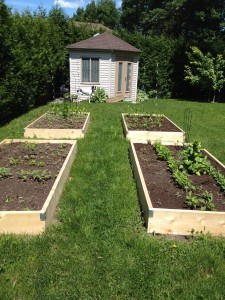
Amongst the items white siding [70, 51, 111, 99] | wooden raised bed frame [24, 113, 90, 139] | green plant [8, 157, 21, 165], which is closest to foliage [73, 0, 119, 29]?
white siding [70, 51, 111, 99]

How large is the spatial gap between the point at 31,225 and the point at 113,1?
69.1 m

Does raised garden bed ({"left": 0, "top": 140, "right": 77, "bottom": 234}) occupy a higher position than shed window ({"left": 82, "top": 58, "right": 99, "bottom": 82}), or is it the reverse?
shed window ({"left": 82, "top": 58, "right": 99, "bottom": 82})

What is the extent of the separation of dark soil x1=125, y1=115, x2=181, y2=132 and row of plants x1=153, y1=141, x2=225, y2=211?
1.85 meters

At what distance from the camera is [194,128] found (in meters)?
9.12

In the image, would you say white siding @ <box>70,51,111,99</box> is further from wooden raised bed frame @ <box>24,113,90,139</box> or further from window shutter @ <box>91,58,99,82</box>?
wooden raised bed frame @ <box>24,113,90,139</box>

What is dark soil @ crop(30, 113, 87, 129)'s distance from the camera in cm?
788

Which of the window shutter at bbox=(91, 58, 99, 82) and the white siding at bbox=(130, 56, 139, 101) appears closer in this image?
the window shutter at bbox=(91, 58, 99, 82)

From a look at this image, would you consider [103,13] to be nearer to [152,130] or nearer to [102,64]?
[102,64]

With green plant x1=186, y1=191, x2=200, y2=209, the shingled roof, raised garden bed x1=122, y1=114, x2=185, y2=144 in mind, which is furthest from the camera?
the shingled roof

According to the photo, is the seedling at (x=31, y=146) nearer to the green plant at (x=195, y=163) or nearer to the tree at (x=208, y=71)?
the green plant at (x=195, y=163)

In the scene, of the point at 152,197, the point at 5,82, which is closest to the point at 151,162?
the point at 152,197

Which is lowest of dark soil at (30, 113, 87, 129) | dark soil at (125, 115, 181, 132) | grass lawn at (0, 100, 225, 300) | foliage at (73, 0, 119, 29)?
grass lawn at (0, 100, 225, 300)

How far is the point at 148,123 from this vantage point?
27.2 ft

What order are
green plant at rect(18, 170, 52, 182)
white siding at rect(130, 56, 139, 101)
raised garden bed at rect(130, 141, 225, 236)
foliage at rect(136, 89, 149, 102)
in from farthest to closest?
foliage at rect(136, 89, 149, 102), white siding at rect(130, 56, 139, 101), green plant at rect(18, 170, 52, 182), raised garden bed at rect(130, 141, 225, 236)
